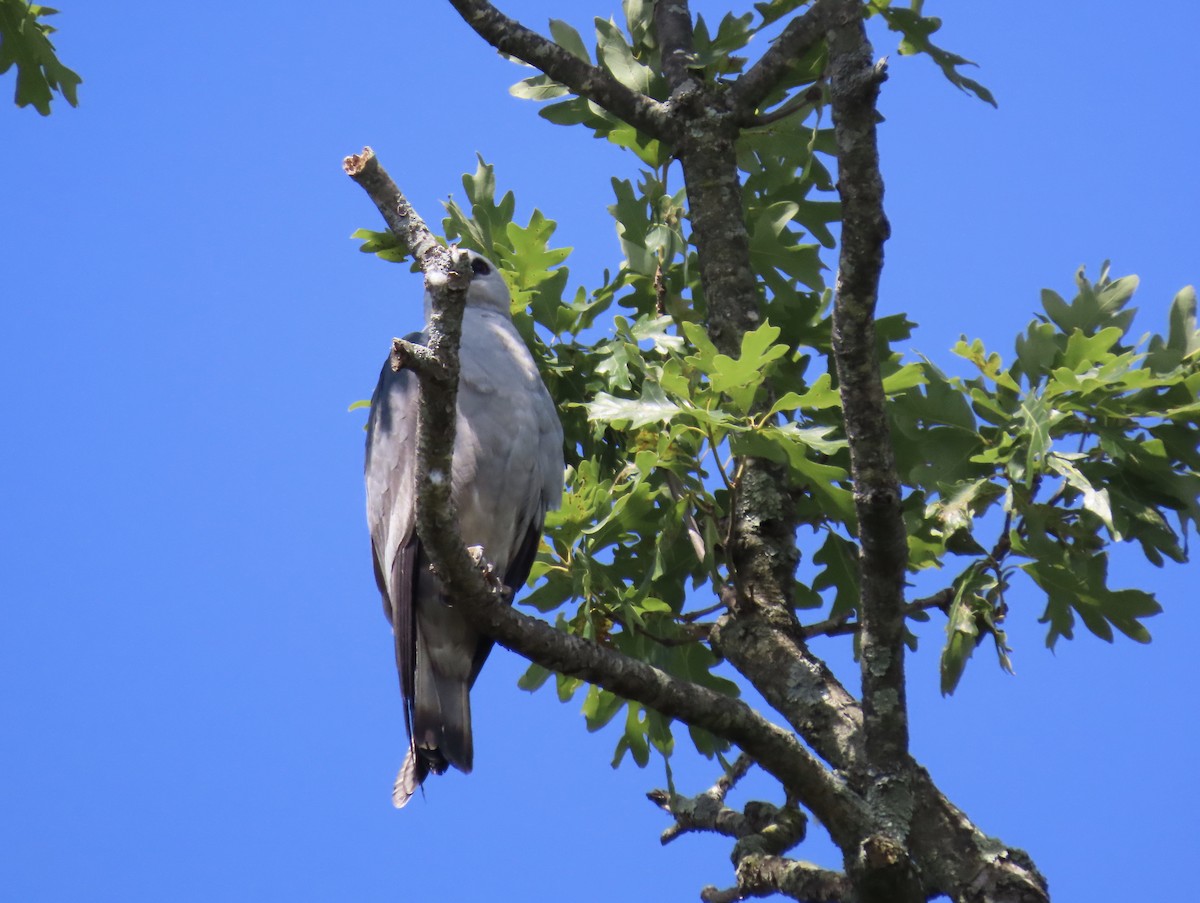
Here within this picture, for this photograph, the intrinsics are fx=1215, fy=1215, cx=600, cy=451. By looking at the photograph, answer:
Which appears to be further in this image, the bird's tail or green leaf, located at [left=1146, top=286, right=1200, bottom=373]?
the bird's tail

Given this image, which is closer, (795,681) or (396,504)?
(795,681)

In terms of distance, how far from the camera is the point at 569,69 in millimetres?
4277

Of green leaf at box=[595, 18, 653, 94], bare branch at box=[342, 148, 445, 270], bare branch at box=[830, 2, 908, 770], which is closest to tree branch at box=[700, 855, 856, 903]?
bare branch at box=[830, 2, 908, 770]

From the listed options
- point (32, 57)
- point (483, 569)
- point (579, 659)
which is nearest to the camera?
point (579, 659)

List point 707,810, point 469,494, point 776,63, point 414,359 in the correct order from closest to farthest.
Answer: point 414,359 < point 707,810 < point 776,63 < point 469,494

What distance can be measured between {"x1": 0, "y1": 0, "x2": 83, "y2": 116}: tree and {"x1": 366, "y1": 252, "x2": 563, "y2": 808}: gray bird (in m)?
2.21

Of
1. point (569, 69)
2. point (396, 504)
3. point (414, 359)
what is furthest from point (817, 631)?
point (569, 69)

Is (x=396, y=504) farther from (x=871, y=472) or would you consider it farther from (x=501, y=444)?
(x=871, y=472)

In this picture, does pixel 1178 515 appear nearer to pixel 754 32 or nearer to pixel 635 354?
pixel 635 354

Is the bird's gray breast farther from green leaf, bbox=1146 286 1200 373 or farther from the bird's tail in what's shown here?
green leaf, bbox=1146 286 1200 373

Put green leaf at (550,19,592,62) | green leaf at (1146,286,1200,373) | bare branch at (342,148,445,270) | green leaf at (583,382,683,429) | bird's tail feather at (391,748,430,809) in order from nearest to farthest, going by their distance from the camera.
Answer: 1. bare branch at (342,148,445,270)
2. green leaf at (583,382,683,429)
3. green leaf at (1146,286,1200,373)
4. bird's tail feather at (391,748,430,809)
5. green leaf at (550,19,592,62)

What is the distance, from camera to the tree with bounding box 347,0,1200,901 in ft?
9.62

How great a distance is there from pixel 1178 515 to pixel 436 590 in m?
2.31

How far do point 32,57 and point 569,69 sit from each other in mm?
2427
